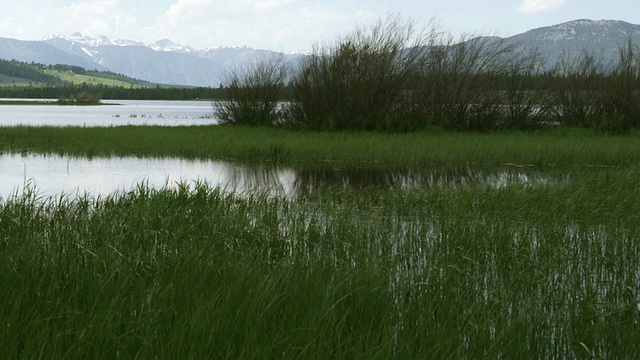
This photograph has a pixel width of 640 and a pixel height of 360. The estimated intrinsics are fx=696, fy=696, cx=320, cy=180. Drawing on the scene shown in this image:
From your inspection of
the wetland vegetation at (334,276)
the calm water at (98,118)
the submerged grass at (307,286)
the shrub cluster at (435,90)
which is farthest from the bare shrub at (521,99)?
the submerged grass at (307,286)

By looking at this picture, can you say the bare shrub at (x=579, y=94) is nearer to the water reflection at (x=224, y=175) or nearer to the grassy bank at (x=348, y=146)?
the grassy bank at (x=348, y=146)

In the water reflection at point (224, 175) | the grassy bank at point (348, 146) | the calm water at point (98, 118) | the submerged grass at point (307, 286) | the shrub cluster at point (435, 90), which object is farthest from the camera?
the calm water at point (98, 118)

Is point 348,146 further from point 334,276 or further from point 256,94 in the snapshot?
point 334,276

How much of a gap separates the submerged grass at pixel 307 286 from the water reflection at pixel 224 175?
4497 mm

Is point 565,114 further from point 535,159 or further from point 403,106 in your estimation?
point 535,159

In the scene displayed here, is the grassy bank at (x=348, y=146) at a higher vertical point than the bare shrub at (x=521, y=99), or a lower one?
lower

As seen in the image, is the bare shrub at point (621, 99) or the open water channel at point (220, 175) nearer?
the open water channel at point (220, 175)

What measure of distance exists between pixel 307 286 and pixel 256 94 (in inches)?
895

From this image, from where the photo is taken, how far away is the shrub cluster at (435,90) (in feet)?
78.7

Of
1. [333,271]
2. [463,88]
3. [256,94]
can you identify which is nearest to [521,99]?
[463,88]

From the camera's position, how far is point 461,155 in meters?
18.2

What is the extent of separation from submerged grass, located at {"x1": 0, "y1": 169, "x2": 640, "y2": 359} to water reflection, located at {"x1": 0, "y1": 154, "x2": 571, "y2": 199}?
450cm

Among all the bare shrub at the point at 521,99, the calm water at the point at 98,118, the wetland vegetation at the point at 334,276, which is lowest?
the wetland vegetation at the point at 334,276

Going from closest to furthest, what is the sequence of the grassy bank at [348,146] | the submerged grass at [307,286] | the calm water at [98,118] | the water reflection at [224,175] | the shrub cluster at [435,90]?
the submerged grass at [307,286], the water reflection at [224,175], the grassy bank at [348,146], the shrub cluster at [435,90], the calm water at [98,118]
